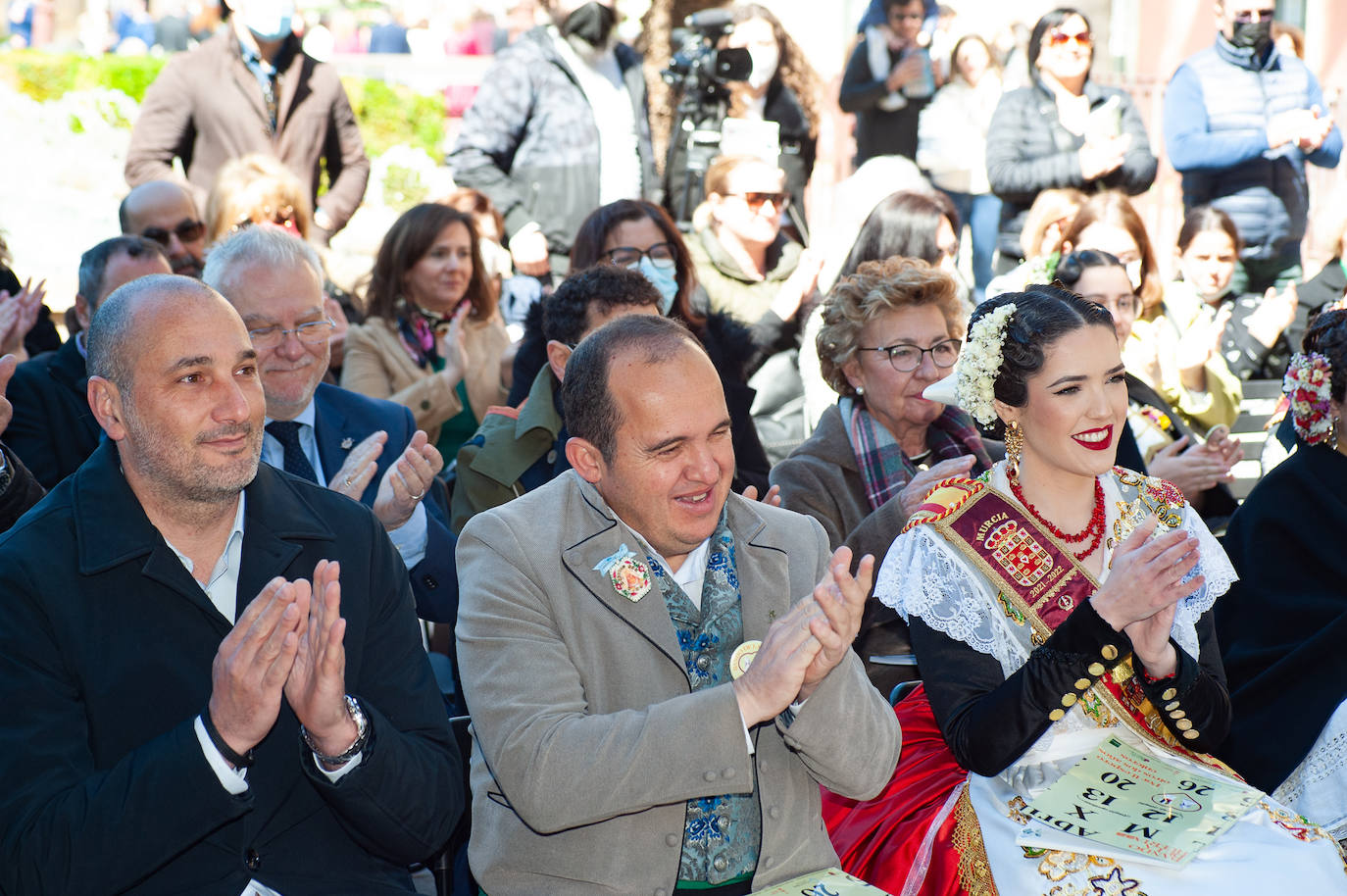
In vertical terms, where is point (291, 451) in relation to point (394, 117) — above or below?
above

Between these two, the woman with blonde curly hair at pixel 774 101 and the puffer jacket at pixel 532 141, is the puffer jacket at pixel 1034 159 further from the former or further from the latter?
the puffer jacket at pixel 532 141

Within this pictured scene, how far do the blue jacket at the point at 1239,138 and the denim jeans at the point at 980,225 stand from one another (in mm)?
1120

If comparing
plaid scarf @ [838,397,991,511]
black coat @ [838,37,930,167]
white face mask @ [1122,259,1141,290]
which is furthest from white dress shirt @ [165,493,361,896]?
black coat @ [838,37,930,167]

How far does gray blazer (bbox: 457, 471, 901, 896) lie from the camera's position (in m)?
2.67

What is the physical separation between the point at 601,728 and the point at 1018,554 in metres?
1.25

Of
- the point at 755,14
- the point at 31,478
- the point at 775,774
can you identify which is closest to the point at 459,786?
the point at 775,774

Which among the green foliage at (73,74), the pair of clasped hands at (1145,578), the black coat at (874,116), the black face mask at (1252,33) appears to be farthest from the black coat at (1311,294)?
the green foliage at (73,74)

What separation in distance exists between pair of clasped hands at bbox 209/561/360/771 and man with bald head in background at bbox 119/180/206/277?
13.0 ft

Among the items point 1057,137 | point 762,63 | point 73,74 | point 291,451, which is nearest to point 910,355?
point 291,451

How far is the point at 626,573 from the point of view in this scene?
9.59 feet

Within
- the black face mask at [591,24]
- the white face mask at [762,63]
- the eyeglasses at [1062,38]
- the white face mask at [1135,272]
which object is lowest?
the white face mask at [1135,272]

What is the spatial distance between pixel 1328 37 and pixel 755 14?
1300 centimetres

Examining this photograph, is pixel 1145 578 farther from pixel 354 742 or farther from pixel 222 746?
pixel 222 746

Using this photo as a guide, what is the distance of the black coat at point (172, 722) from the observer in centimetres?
251
